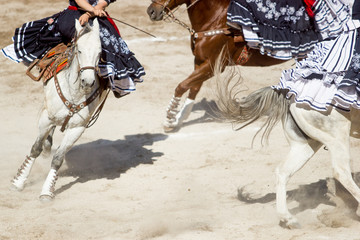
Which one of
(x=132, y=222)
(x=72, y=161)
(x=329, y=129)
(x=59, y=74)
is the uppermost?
(x=329, y=129)

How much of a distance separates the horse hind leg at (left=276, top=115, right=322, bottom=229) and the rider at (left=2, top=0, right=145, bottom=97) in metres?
2.24

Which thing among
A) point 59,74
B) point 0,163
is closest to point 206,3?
point 59,74

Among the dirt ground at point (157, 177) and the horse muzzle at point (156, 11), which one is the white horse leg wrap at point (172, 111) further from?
the horse muzzle at point (156, 11)

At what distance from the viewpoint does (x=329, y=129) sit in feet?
18.0

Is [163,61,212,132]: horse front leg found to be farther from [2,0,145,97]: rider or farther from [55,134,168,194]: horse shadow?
[2,0,145,97]: rider

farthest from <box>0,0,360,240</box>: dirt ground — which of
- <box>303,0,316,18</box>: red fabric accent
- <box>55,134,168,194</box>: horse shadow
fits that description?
<box>303,0,316,18</box>: red fabric accent

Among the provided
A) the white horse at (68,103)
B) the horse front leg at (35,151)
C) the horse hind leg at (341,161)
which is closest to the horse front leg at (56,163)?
the white horse at (68,103)

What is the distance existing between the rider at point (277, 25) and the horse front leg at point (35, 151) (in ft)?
8.83

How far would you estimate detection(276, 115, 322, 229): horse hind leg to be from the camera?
221 inches

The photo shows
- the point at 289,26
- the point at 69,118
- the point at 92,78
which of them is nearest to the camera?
the point at 92,78

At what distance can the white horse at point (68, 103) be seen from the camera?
21.2 ft

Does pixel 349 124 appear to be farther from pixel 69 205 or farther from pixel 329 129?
pixel 69 205

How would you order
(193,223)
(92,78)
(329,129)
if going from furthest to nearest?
(92,78), (193,223), (329,129)

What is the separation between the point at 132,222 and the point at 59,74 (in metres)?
2.00
